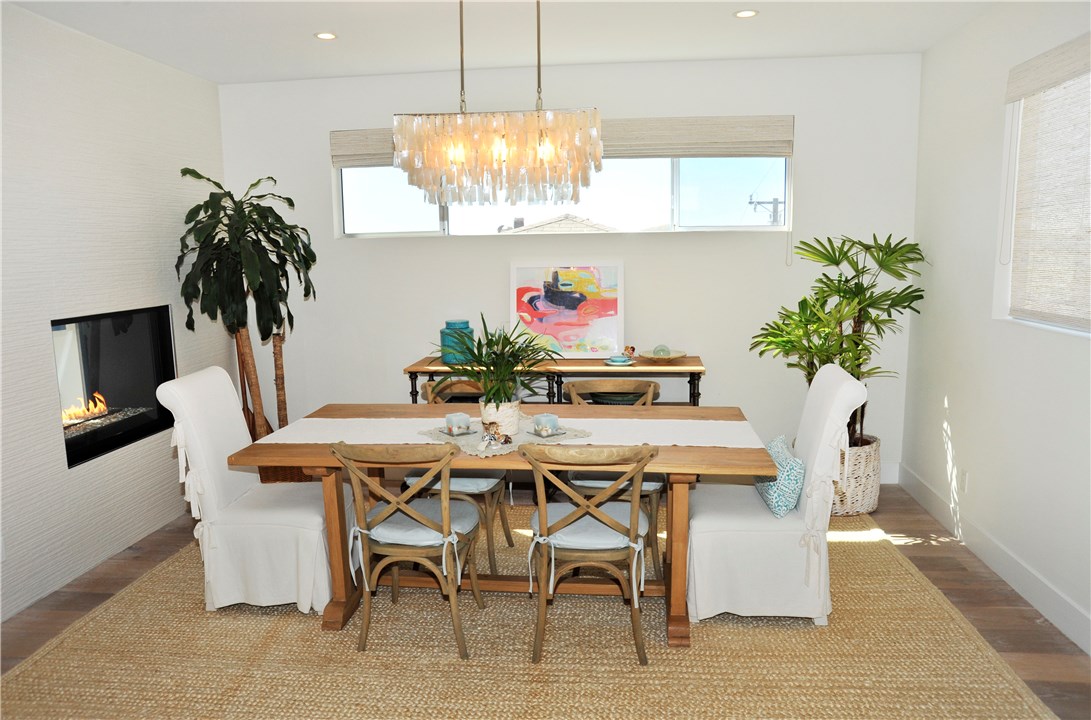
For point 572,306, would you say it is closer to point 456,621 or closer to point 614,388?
point 614,388

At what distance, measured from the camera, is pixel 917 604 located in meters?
3.45

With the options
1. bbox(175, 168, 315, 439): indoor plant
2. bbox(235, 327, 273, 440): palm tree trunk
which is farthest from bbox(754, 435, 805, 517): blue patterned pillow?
bbox(235, 327, 273, 440): palm tree trunk

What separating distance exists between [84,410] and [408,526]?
2.14 meters

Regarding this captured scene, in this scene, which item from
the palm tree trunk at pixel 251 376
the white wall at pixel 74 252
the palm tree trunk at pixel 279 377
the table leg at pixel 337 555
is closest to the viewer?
the table leg at pixel 337 555

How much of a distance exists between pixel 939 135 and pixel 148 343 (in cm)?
479

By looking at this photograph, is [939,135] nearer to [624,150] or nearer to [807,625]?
[624,150]

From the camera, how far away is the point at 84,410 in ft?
13.5

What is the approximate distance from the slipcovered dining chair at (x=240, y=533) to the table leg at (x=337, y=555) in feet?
0.11

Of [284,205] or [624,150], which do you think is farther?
[284,205]

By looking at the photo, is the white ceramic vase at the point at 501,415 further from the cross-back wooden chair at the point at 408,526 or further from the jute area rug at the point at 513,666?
the jute area rug at the point at 513,666

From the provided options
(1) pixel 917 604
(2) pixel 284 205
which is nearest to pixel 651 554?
(1) pixel 917 604

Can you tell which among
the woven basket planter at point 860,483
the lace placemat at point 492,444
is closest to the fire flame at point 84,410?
the lace placemat at point 492,444

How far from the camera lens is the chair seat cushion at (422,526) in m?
3.08

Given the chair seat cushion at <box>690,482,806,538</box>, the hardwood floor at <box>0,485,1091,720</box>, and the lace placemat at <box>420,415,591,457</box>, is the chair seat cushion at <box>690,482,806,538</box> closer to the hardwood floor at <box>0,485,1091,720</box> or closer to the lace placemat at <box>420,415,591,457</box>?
the lace placemat at <box>420,415,591,457</box>
